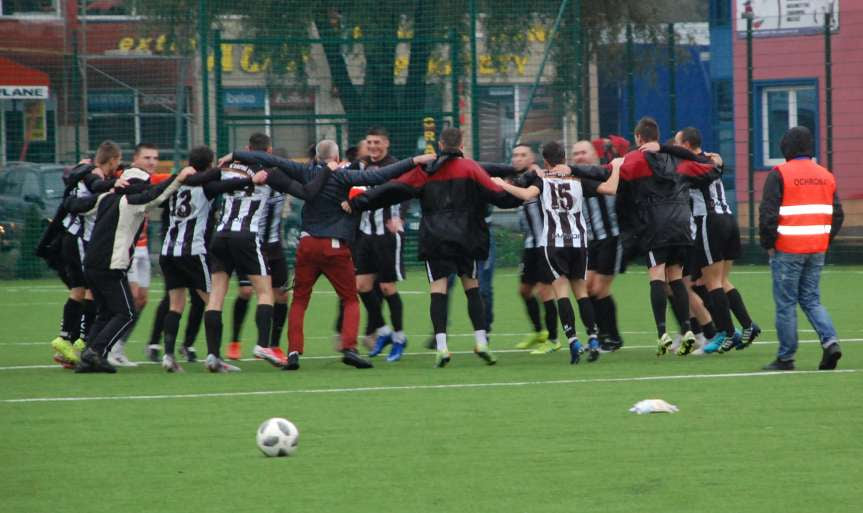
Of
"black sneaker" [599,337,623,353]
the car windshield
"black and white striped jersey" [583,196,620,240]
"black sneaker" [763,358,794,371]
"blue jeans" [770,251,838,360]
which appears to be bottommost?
"black sneaker" [599,337,623,353]

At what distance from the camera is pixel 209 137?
23969mm

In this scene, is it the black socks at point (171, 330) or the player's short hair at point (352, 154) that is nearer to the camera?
the black socks at point (171, 330)

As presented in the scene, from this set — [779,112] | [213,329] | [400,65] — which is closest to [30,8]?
[400,65]

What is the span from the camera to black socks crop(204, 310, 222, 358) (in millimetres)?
12047

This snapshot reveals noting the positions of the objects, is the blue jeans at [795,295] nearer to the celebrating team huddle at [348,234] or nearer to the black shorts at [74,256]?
the celebrating team huddle at [348,234]

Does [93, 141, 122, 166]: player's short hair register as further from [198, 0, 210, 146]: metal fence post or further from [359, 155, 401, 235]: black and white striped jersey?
[198, 0, 210, 146]: metal fence post

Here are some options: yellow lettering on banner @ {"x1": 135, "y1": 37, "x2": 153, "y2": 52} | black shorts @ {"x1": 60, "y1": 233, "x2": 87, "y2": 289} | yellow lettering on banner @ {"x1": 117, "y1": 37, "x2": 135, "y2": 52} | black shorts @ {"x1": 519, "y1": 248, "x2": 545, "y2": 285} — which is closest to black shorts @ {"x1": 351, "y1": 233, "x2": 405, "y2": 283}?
black shorts @ {"x1": 519, "y1": 248, "x2": 545, "y2": 285}

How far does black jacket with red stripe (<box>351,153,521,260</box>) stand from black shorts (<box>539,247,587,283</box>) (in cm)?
55

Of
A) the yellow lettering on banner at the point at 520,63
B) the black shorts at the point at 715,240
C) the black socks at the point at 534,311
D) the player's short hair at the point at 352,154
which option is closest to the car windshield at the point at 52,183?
the yellow lettering on banner at the point at 520,63

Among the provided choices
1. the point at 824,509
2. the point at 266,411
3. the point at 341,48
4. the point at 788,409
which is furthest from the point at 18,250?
the point at 824,509

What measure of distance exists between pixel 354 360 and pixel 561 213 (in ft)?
6.90

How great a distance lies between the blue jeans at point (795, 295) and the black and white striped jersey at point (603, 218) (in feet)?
8.56

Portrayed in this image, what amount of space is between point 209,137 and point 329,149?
11890mm

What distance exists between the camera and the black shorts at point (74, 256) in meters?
13.0
